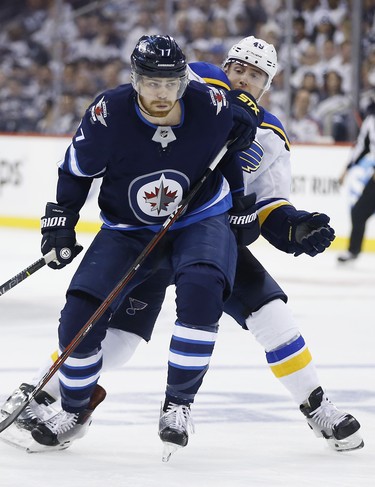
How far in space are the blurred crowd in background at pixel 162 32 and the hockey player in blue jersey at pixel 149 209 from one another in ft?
20.9

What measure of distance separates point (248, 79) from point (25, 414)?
1142 mm

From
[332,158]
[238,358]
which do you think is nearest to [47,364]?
[238,358]

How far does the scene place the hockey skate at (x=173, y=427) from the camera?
10.2 ft

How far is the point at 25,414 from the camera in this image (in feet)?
11.3

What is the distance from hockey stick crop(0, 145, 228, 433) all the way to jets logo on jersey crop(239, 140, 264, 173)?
19 centimetres

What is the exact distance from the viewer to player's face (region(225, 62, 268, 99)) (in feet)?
12.1

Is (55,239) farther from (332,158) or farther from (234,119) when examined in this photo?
(332,158)

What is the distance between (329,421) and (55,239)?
86 centimetres

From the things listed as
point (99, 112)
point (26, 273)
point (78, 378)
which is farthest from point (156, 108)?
point (78, 378)

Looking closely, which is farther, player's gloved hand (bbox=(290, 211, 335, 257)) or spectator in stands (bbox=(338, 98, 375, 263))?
spectator in stands (bbox=(338, 98, 375, 263))

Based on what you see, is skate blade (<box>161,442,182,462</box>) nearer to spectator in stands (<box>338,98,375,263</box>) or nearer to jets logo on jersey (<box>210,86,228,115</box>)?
jets logo on jersey (<box>210,86,228,115</box>)

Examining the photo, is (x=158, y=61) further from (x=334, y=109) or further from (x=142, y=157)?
(x=334, y=109)

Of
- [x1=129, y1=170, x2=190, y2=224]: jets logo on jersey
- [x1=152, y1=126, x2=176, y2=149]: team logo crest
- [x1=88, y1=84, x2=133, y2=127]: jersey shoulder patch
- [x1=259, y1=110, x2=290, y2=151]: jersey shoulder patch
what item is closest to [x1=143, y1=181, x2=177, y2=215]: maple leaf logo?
[x1=129, y1=170, x2=190, y2=224]: jets logo on jersey

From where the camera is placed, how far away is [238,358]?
4992 millimetres
